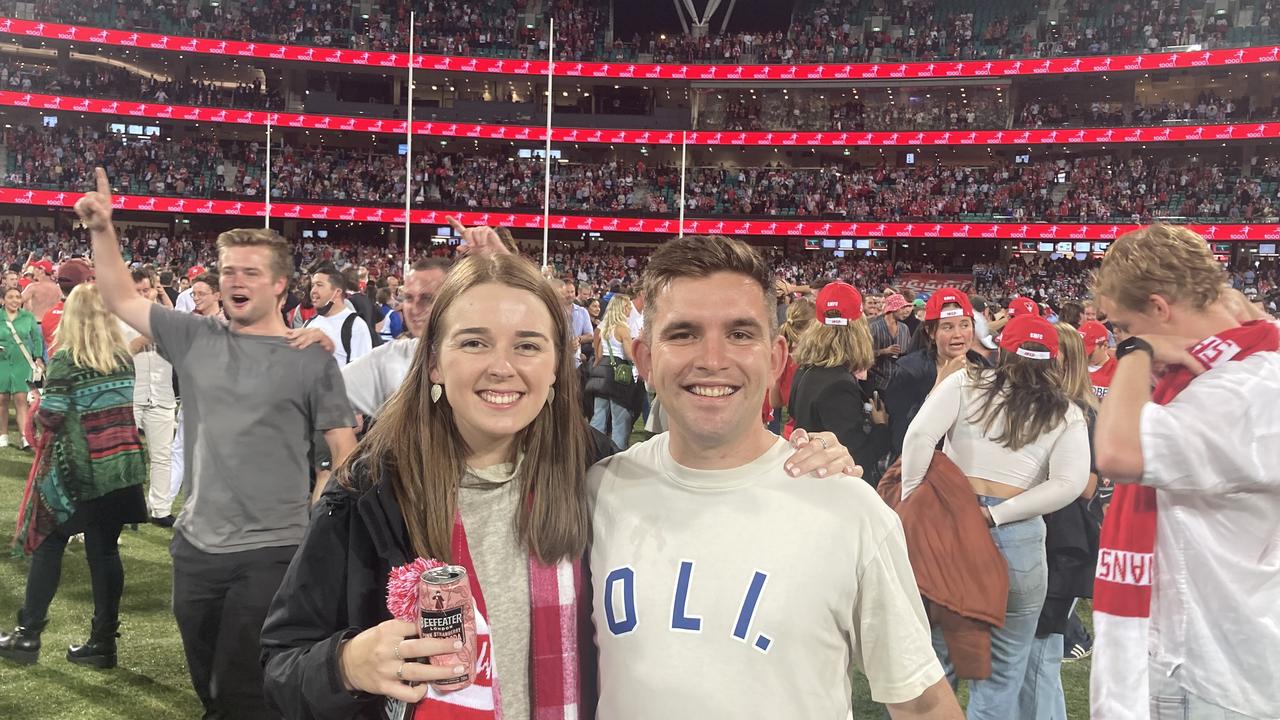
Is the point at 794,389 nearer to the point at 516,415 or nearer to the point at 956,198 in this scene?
the point at 516,415

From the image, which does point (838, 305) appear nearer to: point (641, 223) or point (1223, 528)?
point (1223, 528)

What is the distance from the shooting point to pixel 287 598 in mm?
1748

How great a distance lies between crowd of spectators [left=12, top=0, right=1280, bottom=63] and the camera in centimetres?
3647

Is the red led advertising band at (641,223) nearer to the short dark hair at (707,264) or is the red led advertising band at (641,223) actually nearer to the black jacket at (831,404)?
the black jacket at (831,404)

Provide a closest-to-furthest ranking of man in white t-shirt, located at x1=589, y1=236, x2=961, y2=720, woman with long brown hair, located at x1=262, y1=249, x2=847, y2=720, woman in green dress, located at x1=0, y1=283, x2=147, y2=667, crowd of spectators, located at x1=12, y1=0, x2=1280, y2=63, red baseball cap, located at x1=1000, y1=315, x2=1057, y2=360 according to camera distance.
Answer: woman with long brown hair, located at x1=262, y1=249, x2=847, y2=720
man in white t-shirt, located at x1=589, y1=236, x2=961, y2=720
red baseball cap, located at x1=1000, y1=315, x2=1057, y2=360
woman in green dress, located at x1=0, y1=283, x2=147, y2=667
crowd of spectators, located at x1=12, y1=0, x2=1280, y2=63

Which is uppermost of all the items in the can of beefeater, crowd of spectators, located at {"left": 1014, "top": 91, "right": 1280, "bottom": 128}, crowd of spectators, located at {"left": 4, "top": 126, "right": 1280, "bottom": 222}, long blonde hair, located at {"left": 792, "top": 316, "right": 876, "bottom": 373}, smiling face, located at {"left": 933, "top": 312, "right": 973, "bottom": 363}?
crowd of spectators, located at {"left": 1014, "top": 91, "right": 1280, "bottom": 128}

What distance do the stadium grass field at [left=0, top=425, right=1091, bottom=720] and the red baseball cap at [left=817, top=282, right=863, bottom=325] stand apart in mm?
2047

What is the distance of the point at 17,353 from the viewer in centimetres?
1064

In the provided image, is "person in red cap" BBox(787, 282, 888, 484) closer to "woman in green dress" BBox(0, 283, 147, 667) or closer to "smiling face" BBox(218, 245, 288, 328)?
"smiling face" BBox(218, 245, 288, 328)

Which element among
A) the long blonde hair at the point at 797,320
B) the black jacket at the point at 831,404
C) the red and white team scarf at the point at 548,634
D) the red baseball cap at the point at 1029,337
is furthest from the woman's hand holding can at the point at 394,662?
the long blonde hair at the point at 797,320

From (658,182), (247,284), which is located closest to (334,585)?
(247,284)

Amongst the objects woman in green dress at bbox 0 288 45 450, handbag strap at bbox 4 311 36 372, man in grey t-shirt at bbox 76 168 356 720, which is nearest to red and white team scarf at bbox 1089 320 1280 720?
man in grey t-shirt at bbox 76 168 356 720

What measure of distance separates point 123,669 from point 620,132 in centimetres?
3433

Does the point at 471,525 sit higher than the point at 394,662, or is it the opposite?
the point at 471,525
